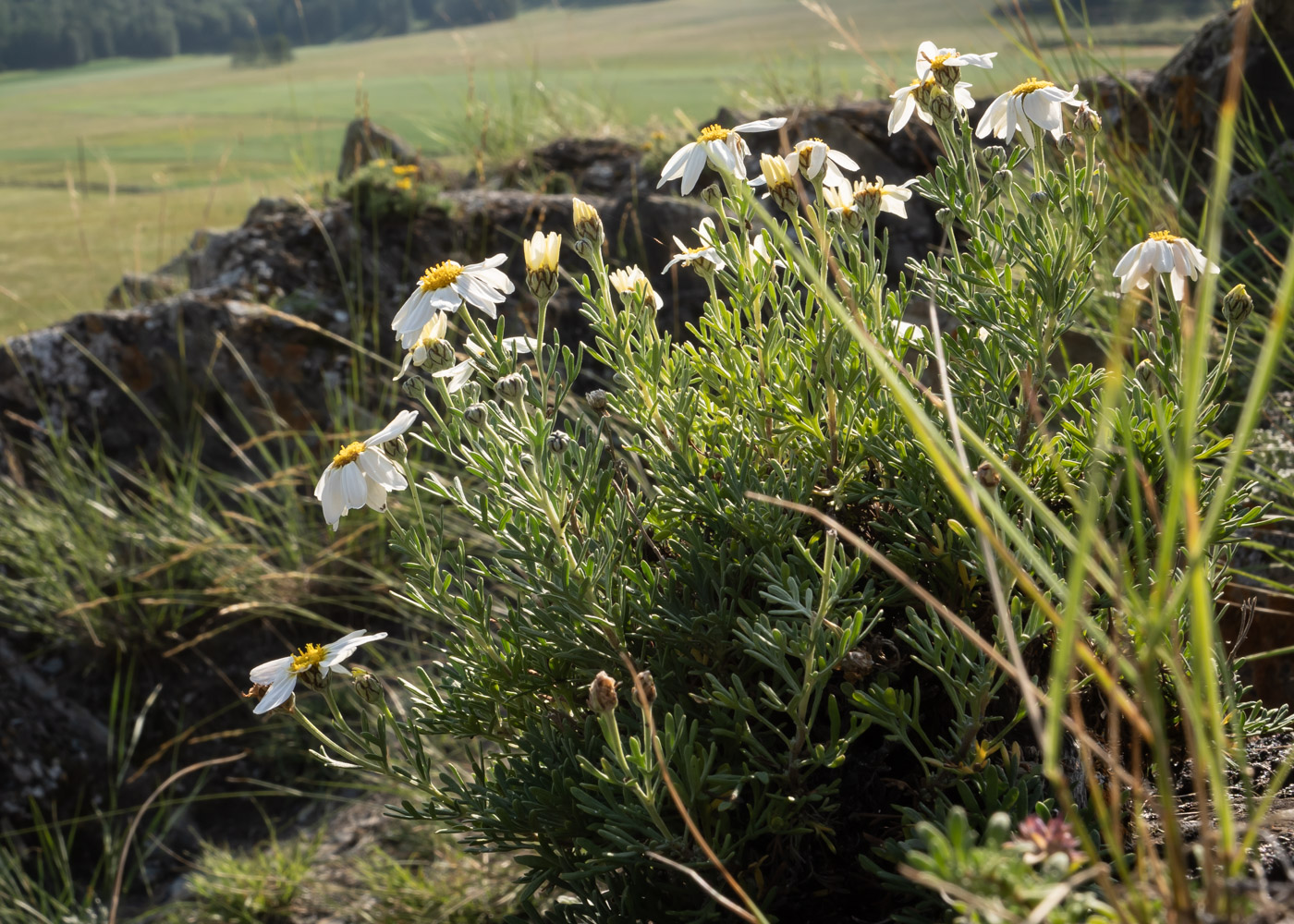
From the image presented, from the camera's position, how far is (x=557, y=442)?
1126 mm

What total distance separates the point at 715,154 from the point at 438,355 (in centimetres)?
42

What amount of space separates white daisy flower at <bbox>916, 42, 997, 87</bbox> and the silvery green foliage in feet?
0.23

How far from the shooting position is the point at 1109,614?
1109 mm

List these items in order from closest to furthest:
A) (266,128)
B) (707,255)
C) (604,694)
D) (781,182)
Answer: (604,694)
(781,182)
(707,255)
(266,128)

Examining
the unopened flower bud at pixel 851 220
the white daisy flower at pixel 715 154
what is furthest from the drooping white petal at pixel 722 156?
the unopened flower bud at pixel 851 220

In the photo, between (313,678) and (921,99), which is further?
(921,99)

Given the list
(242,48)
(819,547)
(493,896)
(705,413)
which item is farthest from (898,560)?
(242,48)

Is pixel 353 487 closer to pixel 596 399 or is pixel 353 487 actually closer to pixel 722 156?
pixel 596 399

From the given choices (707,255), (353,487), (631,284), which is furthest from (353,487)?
(707,255)

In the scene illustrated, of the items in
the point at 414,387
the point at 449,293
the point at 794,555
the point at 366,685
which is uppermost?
the point at 449,293

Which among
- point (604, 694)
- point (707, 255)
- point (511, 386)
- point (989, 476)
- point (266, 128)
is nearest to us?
point (604, 694)

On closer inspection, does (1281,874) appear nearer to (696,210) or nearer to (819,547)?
(819,547)

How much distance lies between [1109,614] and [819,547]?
34 cm

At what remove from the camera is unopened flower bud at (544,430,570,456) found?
113 centimetres
